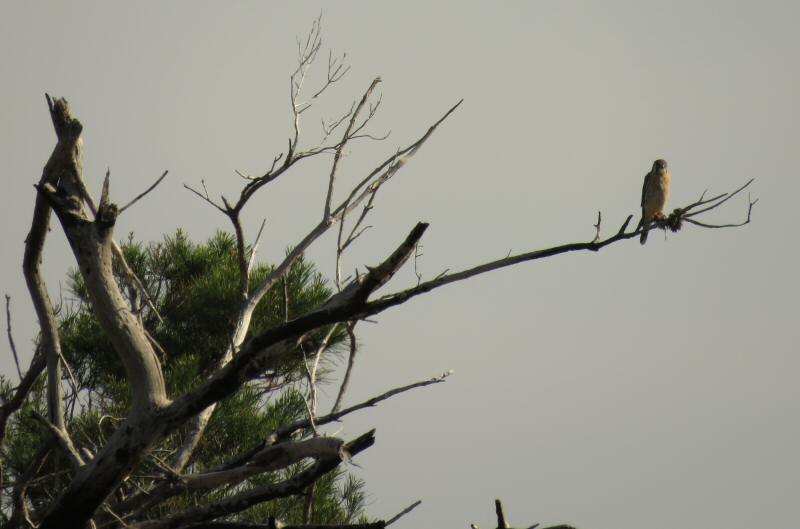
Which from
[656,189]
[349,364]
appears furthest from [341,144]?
[656,189]

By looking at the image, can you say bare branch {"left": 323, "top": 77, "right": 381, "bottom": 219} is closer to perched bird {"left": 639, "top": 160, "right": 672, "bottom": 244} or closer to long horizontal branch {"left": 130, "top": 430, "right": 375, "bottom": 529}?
long horizontal branch {"left": 130, "top": 430, "right": 375, "bottom": 529}

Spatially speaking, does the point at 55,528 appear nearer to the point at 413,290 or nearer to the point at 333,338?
the point at 413,290

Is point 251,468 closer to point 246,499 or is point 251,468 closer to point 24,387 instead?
point 246,499

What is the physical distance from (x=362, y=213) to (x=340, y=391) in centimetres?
72

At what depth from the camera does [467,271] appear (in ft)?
12.3

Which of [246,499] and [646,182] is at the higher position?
[646,182]

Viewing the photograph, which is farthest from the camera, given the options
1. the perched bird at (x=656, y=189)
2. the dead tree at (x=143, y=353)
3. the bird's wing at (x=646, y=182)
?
the bird's wing at (x=646, y=182)

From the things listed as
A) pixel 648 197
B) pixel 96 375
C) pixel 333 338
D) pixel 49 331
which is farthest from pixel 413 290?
pixel 648 197

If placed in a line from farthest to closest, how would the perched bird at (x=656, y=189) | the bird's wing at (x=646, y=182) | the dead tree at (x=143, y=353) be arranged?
the bird's wing at (x=646, y=182), the perched bird at (x=656, y=189), the dead tree at (x=143, y=353)

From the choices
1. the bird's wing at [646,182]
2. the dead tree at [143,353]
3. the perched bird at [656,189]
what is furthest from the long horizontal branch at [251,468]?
the bird's wing at [646,182]

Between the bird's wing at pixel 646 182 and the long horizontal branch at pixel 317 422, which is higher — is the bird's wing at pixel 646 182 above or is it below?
above

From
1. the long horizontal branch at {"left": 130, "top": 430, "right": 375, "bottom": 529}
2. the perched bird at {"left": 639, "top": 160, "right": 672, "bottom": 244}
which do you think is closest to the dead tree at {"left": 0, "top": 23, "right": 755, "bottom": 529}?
the long horizontal branch at {"left": 130, "top": 430, "right": 375, "bottom": 529}

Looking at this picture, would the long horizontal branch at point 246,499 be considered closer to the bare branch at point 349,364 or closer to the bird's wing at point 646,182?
the bare branch at point 349,364

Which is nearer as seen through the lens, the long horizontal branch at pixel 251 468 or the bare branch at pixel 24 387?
the long horizontal branch at pixel 251 468
